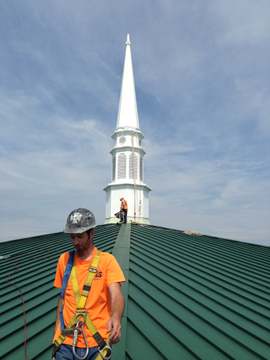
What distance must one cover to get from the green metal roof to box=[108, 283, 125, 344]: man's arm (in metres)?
1.71

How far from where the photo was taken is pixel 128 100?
113 feet

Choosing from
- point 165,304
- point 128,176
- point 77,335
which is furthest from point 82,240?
point 128,176

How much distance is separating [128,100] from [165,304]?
1176 inches

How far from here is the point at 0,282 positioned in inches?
333

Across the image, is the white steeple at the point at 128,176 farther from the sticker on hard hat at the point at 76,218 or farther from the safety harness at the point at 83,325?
the safety harness at the point at 83,325

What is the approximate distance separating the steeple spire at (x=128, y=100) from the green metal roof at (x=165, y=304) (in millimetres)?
21946

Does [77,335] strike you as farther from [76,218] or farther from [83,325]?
[76,218]

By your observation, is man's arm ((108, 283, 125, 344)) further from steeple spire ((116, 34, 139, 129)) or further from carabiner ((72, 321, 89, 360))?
steeple spire ((116, 34, 139, 129))

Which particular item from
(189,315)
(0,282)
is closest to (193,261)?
(189,315)

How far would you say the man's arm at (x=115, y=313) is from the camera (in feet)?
10.6

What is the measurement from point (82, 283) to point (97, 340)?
0.55 meters

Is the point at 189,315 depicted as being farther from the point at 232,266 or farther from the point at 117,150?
the point at 117,150

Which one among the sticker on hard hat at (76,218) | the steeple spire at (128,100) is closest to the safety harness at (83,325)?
the sticker on hard hat at (76,218)

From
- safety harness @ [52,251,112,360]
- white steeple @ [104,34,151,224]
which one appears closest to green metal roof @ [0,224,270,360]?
safety harness @ [52,251,112,360]
